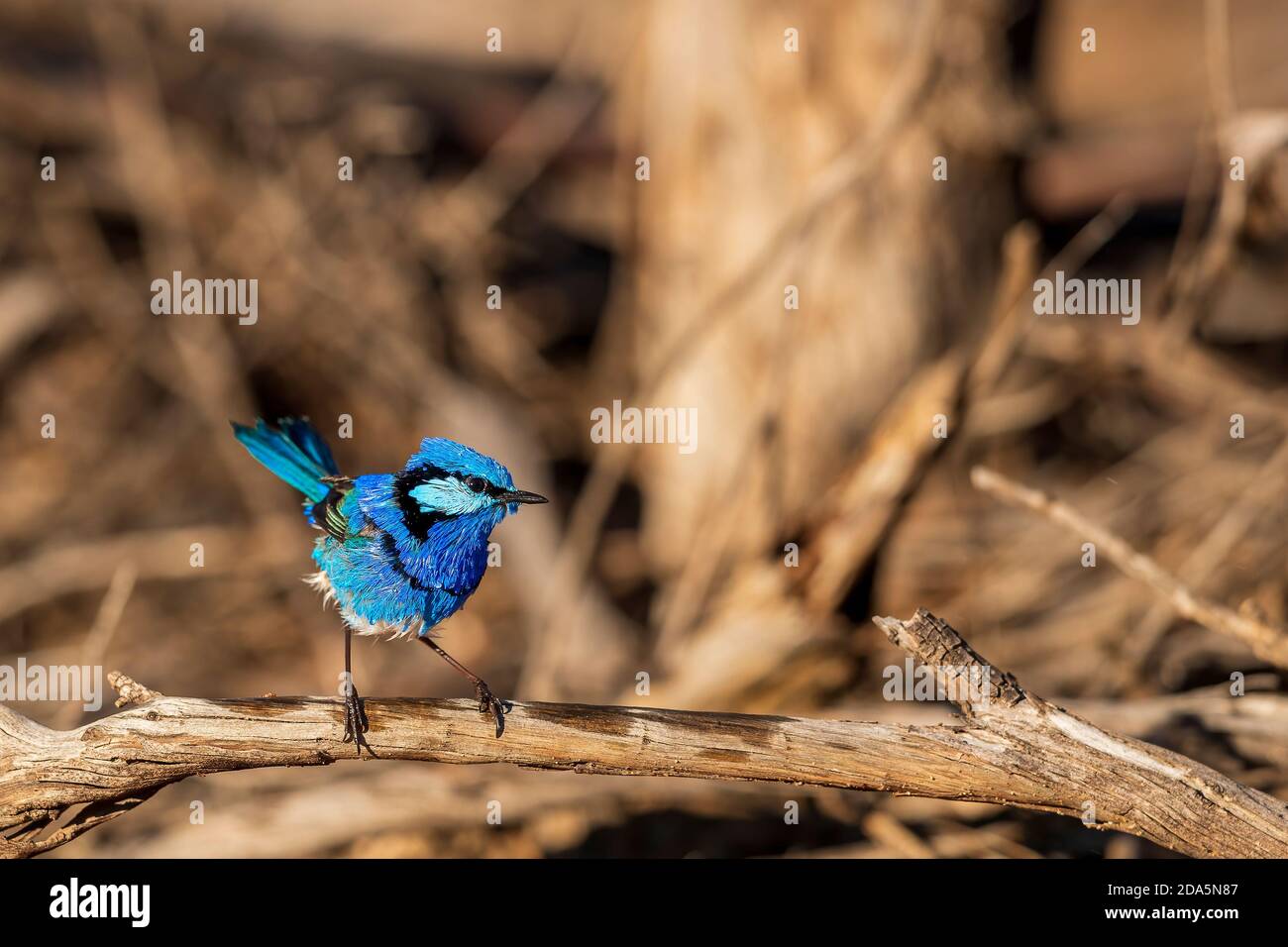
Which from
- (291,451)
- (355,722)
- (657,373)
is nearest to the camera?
(355,722)

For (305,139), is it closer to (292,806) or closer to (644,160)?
(644,160)

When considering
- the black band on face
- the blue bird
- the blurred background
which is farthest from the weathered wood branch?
the blurred background

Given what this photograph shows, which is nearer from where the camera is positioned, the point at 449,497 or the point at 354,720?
the point at 354,720

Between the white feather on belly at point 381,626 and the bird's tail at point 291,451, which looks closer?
the white feather on belly at point 381,626

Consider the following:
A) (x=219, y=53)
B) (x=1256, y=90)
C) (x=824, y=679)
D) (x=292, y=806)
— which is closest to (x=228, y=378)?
(x=219, y=53)

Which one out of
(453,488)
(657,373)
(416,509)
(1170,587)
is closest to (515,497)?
(453,488)

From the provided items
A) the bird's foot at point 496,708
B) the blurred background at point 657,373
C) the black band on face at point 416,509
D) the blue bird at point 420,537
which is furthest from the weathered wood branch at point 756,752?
the blurred background at point 657,373

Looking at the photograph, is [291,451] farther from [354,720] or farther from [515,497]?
[354,720]

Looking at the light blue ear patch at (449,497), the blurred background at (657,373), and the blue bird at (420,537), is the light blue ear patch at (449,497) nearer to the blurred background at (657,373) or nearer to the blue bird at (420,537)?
the blue bird at (420,537)
